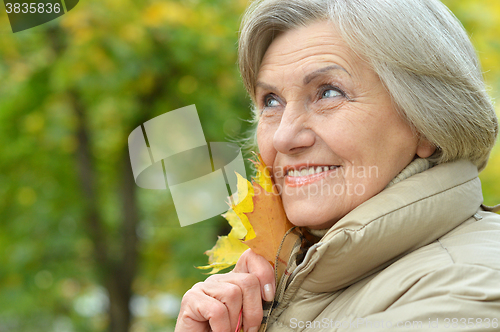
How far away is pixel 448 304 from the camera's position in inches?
42.8

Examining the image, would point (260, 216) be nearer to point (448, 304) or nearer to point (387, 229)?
point (387, 229)

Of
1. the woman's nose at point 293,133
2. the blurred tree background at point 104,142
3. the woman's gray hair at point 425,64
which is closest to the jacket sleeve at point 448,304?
the woman's gray hair at point 425,64

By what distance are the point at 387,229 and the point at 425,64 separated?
569 millimetres

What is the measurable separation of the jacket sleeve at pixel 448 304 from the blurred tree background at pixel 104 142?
3438mm

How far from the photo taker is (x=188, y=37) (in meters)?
4.59

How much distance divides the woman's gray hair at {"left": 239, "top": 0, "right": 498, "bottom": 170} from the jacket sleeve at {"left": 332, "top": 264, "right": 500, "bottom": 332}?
0.47 metres

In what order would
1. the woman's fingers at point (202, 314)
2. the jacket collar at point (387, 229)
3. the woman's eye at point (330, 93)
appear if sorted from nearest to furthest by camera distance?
the jacket collar at point (387, 229)
the woman's fingers at point (202, 314)
the woman's eye at point (330, 93)

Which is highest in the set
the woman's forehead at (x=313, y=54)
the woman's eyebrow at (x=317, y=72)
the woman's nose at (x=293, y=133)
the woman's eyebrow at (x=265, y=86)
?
the woman's forehead at (x=313, y=54)

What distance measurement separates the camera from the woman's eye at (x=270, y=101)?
5.79ft

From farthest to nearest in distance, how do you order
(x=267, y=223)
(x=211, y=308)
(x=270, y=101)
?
1. (x=270, y=101)
2. (x=267, y=223)
3. (x=211, y=308)

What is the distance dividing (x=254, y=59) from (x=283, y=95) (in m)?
0.26

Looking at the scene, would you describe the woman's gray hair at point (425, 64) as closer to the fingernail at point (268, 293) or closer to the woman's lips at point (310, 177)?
the woman's lips at point (310, 177)

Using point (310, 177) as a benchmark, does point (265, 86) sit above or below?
above

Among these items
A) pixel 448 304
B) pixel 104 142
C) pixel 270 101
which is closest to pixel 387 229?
pixel 448 304
